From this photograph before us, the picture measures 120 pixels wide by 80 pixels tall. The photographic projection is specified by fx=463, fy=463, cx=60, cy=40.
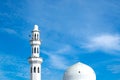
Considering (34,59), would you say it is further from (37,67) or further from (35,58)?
(37,67)

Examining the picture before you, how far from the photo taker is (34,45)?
103 meters

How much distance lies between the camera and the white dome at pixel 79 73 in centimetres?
10812

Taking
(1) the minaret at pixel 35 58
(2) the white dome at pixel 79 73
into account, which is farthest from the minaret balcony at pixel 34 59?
(2) the white dome at pixel 79 73

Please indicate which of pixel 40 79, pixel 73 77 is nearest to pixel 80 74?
pixel 73 77

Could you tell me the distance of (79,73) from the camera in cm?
10819

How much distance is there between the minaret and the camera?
4003 inches

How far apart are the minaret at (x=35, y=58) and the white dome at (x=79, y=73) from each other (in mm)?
9539

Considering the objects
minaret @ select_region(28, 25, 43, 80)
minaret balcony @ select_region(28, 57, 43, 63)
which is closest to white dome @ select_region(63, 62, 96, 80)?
minaret @ select_region(28, 25, 43, 80)

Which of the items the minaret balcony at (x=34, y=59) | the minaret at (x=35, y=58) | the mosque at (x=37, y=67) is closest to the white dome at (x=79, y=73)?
the mosque at (x=37, y=67)

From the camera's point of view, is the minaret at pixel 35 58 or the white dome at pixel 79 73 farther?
the white dome at pixel 79 73

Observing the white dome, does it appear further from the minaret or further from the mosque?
the minaret

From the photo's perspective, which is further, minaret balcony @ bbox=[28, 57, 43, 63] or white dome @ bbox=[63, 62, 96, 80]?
white dome @ bbox=[63, 62, 96, 80]

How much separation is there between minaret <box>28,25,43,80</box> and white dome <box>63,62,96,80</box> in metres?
9.54

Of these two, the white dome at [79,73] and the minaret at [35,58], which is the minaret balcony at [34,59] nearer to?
the minaret at [35,58]
